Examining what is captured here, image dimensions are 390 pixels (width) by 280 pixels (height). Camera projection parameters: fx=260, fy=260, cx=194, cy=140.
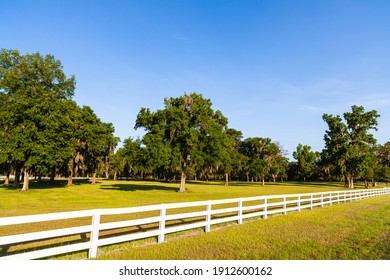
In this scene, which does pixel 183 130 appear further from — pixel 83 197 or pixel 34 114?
pixel 34 114

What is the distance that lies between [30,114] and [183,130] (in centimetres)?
1840

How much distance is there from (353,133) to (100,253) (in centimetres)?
6583

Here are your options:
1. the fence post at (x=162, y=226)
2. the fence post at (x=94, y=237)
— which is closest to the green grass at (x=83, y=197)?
the fence post at (x=162, y=226)

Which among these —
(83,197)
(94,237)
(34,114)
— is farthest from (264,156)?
(94,237)

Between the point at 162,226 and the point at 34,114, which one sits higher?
the point at 34,114

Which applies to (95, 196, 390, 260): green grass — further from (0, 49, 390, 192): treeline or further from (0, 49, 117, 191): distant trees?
(0, 49, 117, 191): distant trees

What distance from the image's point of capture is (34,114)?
103 feet

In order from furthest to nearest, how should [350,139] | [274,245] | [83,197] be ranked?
1. [350,139]
2. [83,197]
3. [274,245]

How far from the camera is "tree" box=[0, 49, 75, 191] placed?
29.9 meters

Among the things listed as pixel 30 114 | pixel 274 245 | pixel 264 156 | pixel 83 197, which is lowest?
pixel 83 197

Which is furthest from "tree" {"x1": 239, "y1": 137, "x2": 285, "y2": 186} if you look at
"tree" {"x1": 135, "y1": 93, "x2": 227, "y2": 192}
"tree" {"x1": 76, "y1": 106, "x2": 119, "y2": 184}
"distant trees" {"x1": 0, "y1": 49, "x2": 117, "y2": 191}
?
"distant trees" {"x1": 0, "y1": 49, "x2": 117, "y2": 191}

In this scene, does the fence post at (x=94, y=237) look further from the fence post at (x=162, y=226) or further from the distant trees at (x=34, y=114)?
the distant trees at (x=34, y=114)

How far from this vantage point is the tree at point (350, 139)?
57094 mm
